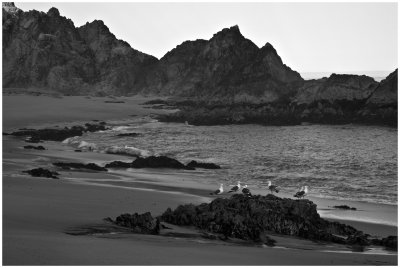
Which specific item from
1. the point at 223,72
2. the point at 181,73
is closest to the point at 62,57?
the point at 181,73

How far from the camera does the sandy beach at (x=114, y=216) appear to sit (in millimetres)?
10914

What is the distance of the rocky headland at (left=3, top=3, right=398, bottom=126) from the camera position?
219 ft

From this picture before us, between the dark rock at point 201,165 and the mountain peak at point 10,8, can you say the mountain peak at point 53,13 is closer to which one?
the mountain peak at point 10,8

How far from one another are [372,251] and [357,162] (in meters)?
20.0

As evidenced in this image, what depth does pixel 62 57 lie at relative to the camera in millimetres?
113688

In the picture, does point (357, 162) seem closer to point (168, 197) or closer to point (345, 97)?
point (168, 197)

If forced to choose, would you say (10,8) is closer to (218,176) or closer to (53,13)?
(53,13)

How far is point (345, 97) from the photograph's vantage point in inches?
2611

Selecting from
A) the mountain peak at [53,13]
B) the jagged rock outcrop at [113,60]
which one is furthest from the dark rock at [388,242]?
the mountain peak at [53,13]

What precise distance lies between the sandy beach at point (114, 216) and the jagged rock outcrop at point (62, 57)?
274 ft

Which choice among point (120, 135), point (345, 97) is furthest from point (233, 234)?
point (345, 97)

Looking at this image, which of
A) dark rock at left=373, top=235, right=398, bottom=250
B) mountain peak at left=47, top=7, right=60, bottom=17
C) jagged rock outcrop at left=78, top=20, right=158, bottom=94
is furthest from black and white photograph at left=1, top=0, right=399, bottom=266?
mountain peak at left=47, top=7, right=60, bottom=17

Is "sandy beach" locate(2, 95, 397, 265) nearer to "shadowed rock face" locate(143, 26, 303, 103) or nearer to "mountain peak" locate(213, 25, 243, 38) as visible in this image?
"shadowed rock face" locate(143, 26, 303, 103)

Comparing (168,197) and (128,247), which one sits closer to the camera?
(128,247)
